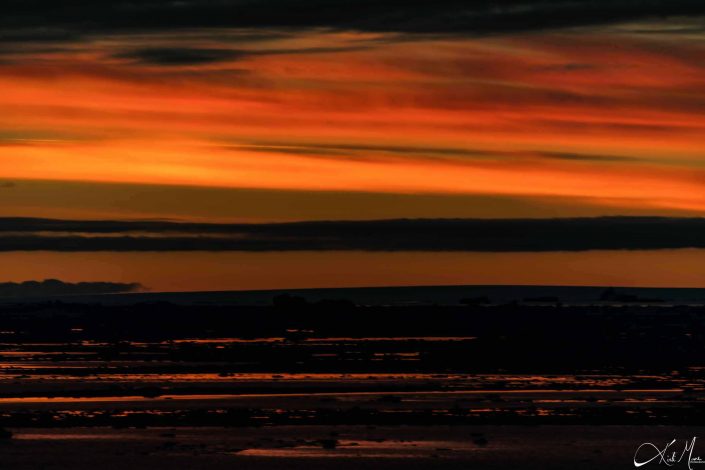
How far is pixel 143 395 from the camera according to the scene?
42500mm

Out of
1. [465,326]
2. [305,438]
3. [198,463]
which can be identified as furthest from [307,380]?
[465,326]

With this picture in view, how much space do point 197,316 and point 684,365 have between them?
233ft
